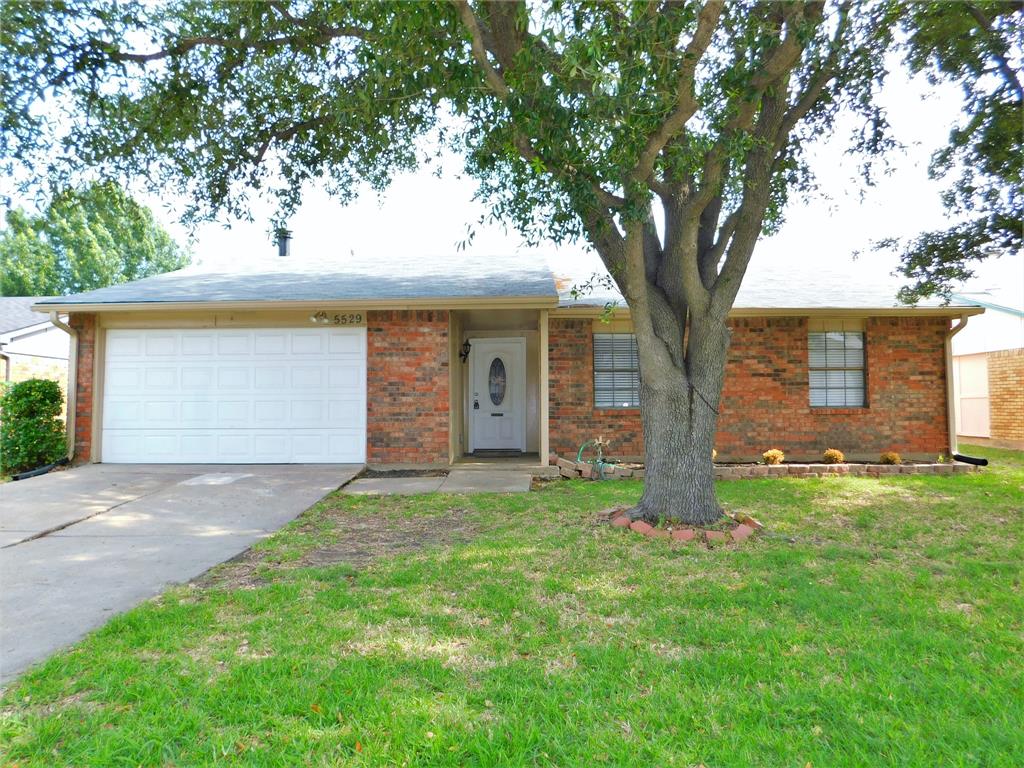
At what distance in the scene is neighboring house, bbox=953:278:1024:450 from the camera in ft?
48.6

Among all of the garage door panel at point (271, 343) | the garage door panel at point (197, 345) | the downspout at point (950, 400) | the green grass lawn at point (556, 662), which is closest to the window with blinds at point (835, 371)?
the downspout at point (950, 400)

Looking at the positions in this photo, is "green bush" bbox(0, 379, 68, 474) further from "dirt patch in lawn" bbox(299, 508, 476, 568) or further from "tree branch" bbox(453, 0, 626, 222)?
"tree branch" bbox(453, 0, 626, 222)

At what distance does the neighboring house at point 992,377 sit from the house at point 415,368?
5518 millimetres

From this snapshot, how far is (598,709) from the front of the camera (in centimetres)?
274

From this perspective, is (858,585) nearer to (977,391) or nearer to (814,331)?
(814,331)

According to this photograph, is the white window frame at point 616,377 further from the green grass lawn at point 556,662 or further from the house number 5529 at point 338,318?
the green grass lawn at point 556,662

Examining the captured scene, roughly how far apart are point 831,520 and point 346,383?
7.42 metres

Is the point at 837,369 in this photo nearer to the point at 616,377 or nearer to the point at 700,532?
the point at 616,377

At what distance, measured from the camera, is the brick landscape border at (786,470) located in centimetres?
956

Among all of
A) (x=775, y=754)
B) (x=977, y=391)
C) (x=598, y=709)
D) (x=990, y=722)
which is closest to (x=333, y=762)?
(x=598, y=709)

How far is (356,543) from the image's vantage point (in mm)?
5723

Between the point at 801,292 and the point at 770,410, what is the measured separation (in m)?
2.42

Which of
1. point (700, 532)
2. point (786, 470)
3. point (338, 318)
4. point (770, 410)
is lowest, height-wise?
point (700, 532)

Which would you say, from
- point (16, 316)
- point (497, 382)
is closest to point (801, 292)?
point (497, 382)
